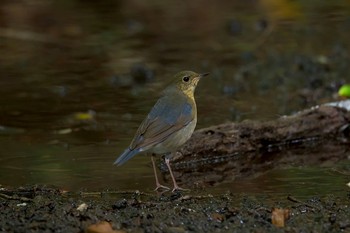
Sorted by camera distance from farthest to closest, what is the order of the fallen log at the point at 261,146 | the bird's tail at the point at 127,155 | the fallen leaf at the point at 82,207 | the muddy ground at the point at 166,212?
the fallen log at the point at 261,146, the bird's tail at the point at 127,155, the fallen leaf at the point at 82,207, the muddy ground at the point at 166,212

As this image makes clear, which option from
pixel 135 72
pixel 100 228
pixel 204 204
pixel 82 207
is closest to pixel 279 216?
pixel 204 204

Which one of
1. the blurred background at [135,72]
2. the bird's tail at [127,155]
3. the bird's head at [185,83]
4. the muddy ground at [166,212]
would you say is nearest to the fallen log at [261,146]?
the blurred background at [135,72]

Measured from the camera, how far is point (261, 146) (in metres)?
7.91

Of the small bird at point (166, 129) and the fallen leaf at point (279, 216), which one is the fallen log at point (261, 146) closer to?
the small bird at point (166, 129)

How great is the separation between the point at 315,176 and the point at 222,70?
407 centimetres

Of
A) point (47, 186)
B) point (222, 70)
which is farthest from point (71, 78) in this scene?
point (47, 186)

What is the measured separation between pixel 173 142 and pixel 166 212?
1.03 metres

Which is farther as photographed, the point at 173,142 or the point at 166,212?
the point at 173,142

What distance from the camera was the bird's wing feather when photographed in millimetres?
6723

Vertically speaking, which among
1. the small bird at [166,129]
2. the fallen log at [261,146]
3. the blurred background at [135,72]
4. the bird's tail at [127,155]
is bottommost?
the blurred background at [135,72]

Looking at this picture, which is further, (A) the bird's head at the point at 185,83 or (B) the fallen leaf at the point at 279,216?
(A) the bird's head at the point at 185,83

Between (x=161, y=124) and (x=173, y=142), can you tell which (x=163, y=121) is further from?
(x=173, y=142)

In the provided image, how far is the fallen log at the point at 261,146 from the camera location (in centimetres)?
739

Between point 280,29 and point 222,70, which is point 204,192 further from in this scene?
point 280,29
